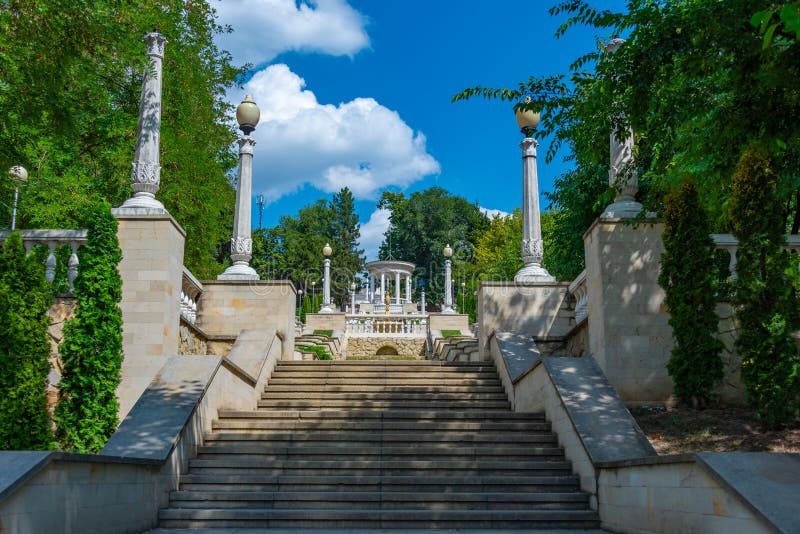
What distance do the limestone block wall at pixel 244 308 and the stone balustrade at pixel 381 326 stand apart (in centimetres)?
1503

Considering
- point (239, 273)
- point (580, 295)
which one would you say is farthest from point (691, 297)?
point (239, 273)

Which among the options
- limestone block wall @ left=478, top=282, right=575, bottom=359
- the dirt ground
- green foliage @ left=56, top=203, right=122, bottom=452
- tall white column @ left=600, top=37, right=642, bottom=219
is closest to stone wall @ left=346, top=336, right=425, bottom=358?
limestone block wall @ left=478, top=282, right=575, bottom=359

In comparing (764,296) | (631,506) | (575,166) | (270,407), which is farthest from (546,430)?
(575,166)

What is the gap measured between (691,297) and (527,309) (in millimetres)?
5406

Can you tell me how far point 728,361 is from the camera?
907cm

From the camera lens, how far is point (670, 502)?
533cm

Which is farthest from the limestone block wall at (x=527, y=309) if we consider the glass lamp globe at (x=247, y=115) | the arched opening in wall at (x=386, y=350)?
the arched opening in wall at (x=386, y=350)

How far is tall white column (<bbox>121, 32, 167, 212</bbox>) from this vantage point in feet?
35.8

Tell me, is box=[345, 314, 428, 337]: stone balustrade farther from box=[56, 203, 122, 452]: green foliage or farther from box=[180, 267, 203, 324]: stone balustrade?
box=[56, 203, 122, 452]: green foliage

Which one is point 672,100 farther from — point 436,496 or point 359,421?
point 359,421

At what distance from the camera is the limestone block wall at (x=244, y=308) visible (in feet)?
43.0

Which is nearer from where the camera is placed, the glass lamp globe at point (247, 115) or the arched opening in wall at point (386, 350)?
the glass lamp globe at point (247, 115)

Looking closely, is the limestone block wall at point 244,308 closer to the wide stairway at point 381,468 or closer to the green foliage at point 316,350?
the green foliage at point 316,350

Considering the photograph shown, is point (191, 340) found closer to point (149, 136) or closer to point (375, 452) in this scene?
point (149, 136)
